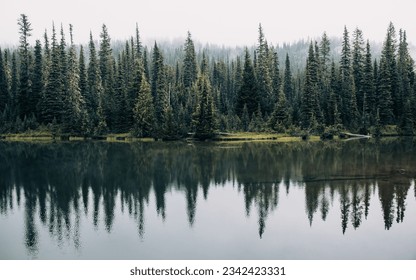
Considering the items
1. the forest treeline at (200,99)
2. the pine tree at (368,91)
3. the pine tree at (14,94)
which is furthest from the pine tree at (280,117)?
the pine tree at (14,94)

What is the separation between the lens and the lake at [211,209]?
2136 centimetres

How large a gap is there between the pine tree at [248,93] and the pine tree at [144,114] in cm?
1808

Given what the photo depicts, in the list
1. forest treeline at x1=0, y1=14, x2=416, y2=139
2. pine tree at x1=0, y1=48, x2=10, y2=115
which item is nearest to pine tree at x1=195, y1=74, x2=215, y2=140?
forest treeline at x1=0, y1=14, x2=416, y2=139

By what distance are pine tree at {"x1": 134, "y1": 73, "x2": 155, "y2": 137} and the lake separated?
35.2m

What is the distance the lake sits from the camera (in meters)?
21.4

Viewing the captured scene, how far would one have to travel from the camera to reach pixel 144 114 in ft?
279

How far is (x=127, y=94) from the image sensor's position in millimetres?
93812

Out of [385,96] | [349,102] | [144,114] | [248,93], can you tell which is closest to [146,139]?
[144,114]

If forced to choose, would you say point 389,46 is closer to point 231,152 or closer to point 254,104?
point 254,104

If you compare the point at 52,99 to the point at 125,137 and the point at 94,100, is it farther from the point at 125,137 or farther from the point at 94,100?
the point at 125,137

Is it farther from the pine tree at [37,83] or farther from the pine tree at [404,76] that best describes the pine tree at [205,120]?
the pine tree at [404,76]

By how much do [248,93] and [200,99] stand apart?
49.1ft

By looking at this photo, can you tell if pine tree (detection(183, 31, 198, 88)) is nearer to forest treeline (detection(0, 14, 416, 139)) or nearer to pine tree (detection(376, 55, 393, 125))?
forest treeline (detection(0, 14, 416, 139))

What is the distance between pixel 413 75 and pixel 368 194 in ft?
258
